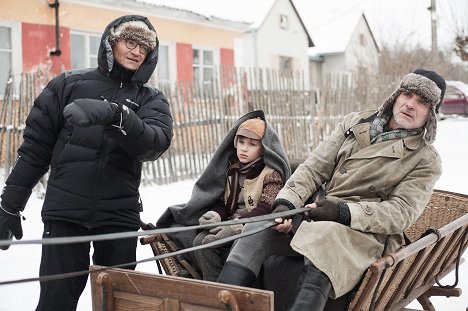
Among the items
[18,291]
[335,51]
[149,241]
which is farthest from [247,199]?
[335,51]

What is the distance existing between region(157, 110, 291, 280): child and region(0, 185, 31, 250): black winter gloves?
1049mm

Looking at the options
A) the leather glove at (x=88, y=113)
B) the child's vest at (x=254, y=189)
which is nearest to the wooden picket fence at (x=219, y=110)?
the child's vest at (x=254, y=189)

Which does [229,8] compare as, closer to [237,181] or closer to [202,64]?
[202,64]

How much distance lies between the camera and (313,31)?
118 feet

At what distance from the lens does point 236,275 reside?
9.75 ft

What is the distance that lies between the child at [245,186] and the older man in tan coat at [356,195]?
23cm

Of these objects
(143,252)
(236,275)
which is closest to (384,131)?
(236,275)

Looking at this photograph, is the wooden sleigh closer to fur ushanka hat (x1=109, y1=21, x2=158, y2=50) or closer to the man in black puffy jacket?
the man in black puffy jacket

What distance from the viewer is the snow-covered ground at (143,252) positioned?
14.7 feet

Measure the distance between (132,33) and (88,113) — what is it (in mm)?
662

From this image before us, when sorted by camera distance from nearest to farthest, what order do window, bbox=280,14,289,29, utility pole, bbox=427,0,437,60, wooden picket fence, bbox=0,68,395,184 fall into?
wooden picket fence, bbox=0,68,395,184, utility pole, bbox=427,0,437,60, window, bbox=280,14,289,29

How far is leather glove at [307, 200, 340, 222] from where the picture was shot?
3.01m

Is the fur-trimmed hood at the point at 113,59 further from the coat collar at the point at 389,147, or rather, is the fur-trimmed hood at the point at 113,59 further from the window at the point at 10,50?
the window at the point at 10,50

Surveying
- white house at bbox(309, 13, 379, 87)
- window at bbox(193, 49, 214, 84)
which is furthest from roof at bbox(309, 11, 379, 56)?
window at bbox(193, 49, 214, 84)
